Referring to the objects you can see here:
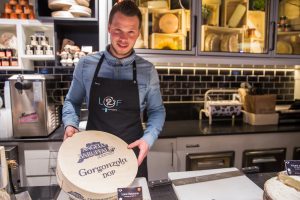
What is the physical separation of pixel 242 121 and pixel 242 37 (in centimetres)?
85

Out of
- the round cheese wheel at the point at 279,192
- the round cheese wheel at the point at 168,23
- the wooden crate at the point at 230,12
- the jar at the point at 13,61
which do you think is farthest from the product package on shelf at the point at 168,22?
the round cheese wheel at the point at 279,192

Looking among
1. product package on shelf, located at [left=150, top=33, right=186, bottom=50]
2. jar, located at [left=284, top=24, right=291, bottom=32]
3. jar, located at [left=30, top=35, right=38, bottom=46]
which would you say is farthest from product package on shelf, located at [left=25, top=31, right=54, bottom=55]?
jar, located at [left=284, top=24, right=291, bottom=32]

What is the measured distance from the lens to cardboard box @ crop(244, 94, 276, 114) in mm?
2564

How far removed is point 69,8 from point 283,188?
6.69 ft

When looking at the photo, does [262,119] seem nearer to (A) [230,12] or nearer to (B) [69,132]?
(A) [230,12]

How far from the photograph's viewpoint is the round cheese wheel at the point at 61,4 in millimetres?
2154

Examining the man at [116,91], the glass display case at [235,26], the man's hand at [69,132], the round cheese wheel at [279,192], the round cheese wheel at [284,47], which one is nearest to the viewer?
the round cheese wheel at [279,192]

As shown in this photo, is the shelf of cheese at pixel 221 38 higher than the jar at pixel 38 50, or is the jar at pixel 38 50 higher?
the shelf of cheese at pixel 221 38

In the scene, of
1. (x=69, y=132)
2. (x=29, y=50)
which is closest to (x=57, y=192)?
(x=69, y=132)

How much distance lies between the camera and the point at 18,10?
7.41 ft

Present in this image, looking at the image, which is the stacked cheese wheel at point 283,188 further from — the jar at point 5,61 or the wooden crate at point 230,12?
the jar at point 5,61

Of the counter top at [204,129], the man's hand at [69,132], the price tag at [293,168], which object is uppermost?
the man's hand at [69,132]

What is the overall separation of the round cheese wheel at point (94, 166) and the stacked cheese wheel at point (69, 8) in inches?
60.2

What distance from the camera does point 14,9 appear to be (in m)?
2.29
